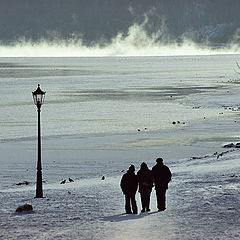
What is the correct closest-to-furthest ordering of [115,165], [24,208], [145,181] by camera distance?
[145,181] < [24,208] < [115,165]

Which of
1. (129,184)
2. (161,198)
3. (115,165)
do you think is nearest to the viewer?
(129,184)

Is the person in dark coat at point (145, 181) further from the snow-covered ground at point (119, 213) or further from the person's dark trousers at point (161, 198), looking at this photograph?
the snow-covered ground at point (119, 213)

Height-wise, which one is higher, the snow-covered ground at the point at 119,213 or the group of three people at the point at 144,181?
the group of three people at the point at 144,181

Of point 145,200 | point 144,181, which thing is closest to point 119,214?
point 145,200

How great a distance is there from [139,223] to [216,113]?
5153cm

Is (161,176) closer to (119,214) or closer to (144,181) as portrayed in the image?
(144,181)

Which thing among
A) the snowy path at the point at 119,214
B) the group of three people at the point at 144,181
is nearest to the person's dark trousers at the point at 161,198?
the group of three people at the point at 144,181

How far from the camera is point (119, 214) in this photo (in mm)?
18766

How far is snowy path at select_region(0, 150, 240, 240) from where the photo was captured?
1595 cm

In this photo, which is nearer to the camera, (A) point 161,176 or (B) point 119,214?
(A) point 161,176

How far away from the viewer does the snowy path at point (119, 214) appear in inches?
628

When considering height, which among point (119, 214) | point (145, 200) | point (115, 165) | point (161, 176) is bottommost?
point (119, 214)

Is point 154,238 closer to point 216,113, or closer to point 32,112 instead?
point 216,113

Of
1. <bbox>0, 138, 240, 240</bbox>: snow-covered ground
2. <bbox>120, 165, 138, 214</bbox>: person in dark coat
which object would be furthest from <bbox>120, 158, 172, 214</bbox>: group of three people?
<bbox>0, 138, 240, 240</bbox>: snow-covered ground
